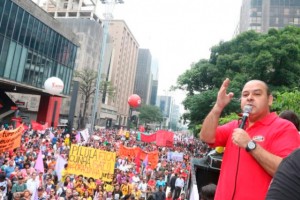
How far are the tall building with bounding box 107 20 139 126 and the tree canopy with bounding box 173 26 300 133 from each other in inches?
2581

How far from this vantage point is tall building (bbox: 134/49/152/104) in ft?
459

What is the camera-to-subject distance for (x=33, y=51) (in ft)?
103

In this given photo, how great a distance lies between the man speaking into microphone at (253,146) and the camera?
2.02 meters

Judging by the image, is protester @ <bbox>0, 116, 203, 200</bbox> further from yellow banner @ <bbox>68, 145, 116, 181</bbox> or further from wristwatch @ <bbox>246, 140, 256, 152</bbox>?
wristwatch @ <bbox>246, 140, 256, 152</bbox>

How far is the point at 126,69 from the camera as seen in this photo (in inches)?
4289

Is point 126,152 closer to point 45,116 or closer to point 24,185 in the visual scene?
point 24,185

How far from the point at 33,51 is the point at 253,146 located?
32356mm

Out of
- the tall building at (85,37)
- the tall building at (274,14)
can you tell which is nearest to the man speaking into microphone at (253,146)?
the tall building at (85,37)

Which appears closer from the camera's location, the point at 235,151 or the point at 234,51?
the point at 235,151

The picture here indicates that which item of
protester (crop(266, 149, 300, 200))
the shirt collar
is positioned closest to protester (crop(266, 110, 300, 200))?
protester (crop(266, 149, 300, 200))

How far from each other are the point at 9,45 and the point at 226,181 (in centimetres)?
2894

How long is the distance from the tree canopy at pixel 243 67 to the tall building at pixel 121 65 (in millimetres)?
65565

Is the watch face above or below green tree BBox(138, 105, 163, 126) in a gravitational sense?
below

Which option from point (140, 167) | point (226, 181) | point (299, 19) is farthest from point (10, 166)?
point (299, 19)
